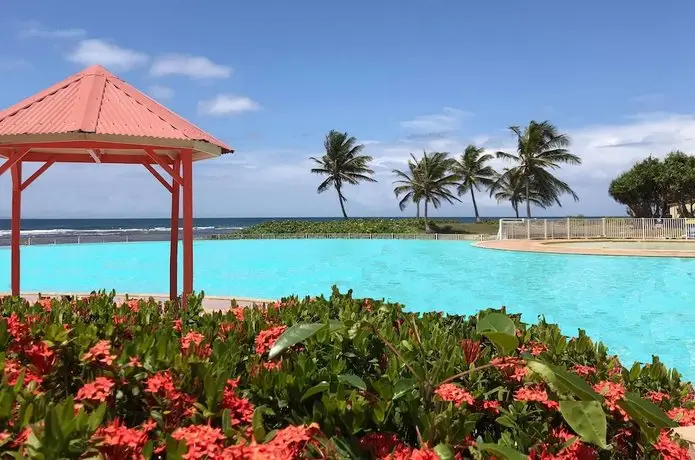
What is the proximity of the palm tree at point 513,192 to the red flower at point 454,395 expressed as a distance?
45074 mm

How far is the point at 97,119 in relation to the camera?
7.92 metres

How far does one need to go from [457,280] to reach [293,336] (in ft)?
58.4

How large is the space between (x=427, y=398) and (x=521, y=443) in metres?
0.46

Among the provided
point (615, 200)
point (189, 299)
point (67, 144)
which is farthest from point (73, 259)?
point (615, 200)

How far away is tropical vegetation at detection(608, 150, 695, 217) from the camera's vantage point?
45.2m

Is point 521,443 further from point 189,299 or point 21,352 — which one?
point 189,299

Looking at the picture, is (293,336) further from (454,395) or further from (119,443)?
(454,395)

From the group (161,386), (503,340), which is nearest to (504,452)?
(503,340)

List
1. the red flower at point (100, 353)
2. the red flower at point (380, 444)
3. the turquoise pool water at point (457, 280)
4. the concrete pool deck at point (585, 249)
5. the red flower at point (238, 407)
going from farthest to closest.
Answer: the concrete pool deck at point (585, 249), the turquoise pool water at point (457, 280), the red flower at point (100, 353), the red flower at point (238, 407), the red flower at point (380, 444)

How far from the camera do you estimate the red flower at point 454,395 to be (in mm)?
2500

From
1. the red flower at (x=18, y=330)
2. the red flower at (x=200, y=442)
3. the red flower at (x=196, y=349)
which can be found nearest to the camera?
the red flower at (x=200, y=442)

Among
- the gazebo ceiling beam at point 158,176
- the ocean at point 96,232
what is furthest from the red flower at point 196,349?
the ocean at point 96,232

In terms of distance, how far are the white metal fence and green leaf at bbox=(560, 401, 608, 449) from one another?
111ft

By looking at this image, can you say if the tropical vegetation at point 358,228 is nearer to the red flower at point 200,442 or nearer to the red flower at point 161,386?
the red flower at point 161,386
